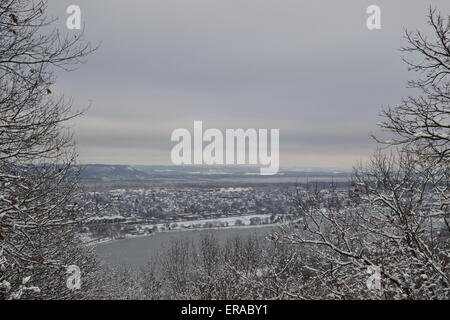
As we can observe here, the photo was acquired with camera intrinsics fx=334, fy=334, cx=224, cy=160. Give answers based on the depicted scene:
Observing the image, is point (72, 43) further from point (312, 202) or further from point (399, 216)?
point (399, 216)

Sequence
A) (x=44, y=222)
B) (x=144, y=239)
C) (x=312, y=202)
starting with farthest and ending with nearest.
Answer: (x=144, y=239) → (x=312, y=202) → (x=44, y=222)

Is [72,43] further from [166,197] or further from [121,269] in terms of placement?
[166,197]

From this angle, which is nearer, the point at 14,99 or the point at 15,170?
the point at 14,99

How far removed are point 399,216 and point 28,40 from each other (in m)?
6.69

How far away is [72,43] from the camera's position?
515 centimetres

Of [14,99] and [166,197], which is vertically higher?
[14,99]

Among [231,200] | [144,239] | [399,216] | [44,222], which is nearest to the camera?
[44,222]

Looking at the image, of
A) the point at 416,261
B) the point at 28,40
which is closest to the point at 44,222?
the point at 28,40

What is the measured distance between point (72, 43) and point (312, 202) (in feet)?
18.1

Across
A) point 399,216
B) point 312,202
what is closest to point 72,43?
point 312,202

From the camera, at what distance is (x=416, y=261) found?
196 inches
